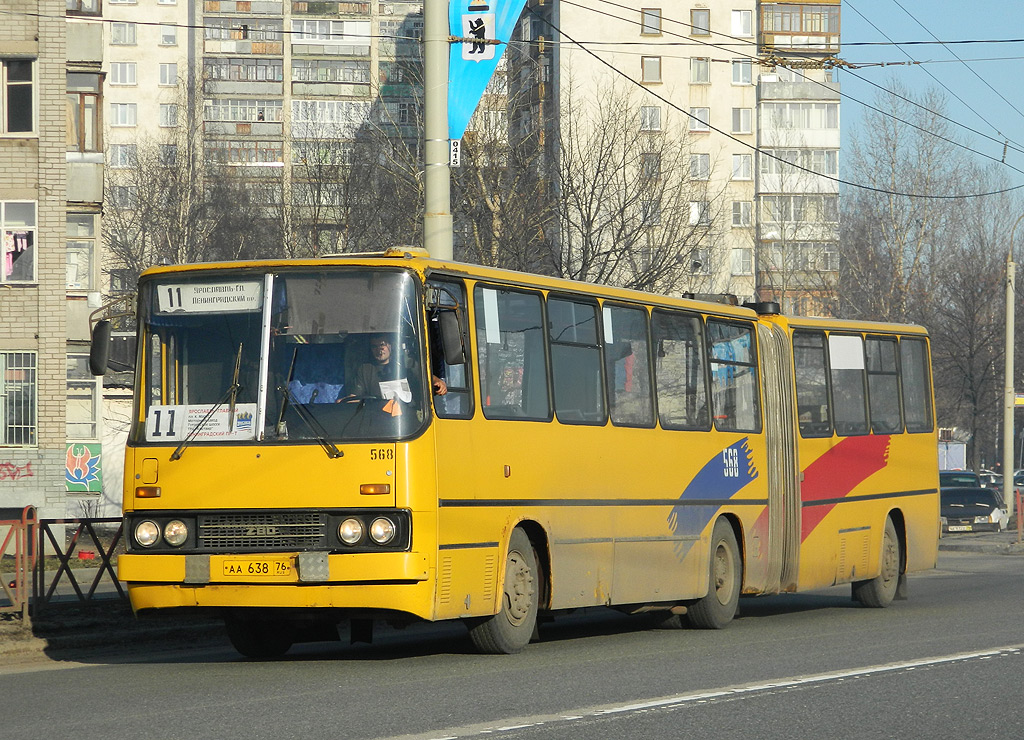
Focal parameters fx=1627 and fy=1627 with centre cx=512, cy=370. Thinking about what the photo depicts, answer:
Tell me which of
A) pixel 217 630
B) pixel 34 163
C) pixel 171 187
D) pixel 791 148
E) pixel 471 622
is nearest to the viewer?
pixel 471 622

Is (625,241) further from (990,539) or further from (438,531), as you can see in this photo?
(438,531)

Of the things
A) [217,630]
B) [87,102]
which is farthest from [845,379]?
[87,102]

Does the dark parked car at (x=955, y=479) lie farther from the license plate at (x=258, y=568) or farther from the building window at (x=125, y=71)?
the building window at (x=125, y=71)

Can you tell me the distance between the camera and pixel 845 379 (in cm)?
1812

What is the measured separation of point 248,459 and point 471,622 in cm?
214

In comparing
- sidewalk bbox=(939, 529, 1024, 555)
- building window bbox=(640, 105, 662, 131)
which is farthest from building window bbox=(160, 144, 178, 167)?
sidewalk bbox=(939, 529, 1024, 555)

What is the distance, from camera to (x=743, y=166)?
78.6m

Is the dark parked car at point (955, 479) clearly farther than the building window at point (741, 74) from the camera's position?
No

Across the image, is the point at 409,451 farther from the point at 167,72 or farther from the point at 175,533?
the point at 167,72

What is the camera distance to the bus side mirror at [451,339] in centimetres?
1076

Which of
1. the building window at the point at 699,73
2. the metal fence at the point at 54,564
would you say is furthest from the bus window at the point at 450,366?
the building window at the point at 699,73

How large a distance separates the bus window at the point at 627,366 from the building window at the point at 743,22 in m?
64.1

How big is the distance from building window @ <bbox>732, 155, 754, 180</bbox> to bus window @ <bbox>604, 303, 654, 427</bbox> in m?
65.2

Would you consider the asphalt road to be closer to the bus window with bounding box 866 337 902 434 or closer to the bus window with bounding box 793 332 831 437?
the bus window with bounding box 793 332 831 437
